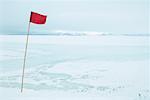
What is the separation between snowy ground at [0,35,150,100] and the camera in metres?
2.43

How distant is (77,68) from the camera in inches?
101

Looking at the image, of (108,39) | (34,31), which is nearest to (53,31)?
(34,31)

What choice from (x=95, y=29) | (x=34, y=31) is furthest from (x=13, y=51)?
(x=95, y=29)

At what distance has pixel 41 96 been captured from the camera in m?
2.39

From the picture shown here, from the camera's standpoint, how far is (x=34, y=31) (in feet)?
8.93

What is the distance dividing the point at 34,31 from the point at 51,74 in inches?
18.3

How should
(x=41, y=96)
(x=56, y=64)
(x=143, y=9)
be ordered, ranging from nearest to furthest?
(x=41, y=96), (x=56, y=64), (x=143, y=9)

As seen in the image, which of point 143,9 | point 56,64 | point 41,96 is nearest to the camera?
point 41,96

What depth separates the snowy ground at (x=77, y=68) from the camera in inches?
95.6

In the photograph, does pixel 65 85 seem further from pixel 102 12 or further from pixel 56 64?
pixel 102 12

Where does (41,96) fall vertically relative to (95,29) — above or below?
below

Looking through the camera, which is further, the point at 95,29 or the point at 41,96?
the point at 95,29

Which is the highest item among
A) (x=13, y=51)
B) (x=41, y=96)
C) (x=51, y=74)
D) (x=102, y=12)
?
(x=102, y=12)

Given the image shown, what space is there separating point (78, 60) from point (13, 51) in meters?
0.59
